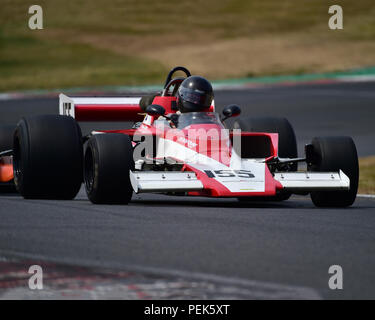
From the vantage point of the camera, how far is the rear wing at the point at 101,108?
13539 mm

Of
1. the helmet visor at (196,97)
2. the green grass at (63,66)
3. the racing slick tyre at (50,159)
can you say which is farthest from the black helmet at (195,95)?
the green grass at (63,66)

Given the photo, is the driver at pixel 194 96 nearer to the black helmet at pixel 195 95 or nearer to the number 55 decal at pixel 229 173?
the black helmet at pixel 195 95

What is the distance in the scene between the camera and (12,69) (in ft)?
148

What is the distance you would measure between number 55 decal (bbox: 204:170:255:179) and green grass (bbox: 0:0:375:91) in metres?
28.5

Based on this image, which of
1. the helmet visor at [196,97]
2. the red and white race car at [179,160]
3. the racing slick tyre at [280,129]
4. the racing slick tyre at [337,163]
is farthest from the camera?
the racing slick tyre at [280,129]

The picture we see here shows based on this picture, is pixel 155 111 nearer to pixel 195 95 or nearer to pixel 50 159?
pixel 195 95

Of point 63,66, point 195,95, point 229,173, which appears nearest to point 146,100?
point 195,95

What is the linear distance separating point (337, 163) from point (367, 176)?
4.54 metres

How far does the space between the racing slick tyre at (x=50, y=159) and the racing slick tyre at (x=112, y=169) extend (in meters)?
0.63

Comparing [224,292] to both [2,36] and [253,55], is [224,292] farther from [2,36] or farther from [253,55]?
[2,36]

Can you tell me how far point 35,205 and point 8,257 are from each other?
3.31 metres

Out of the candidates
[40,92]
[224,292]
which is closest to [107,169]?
[224,292]
